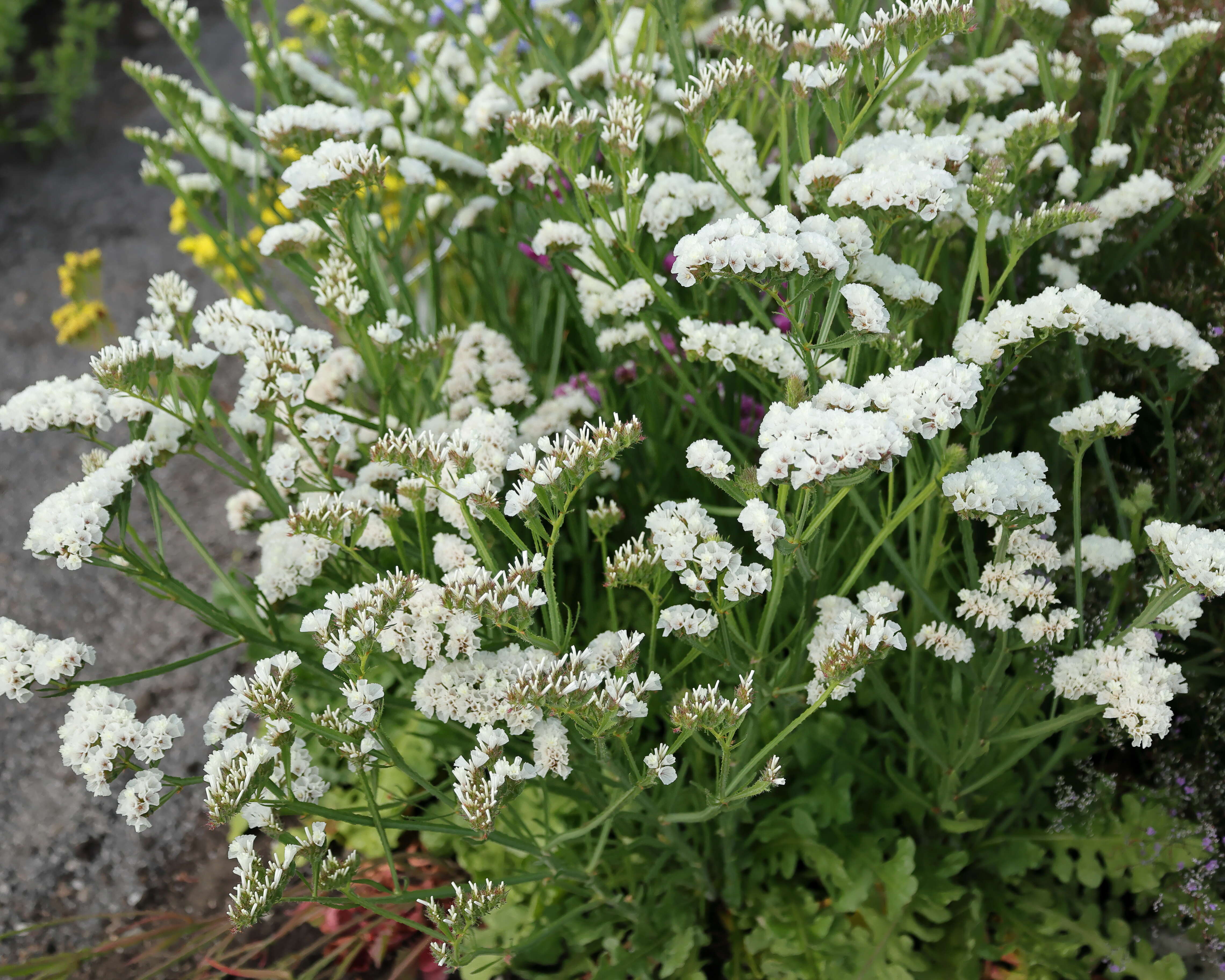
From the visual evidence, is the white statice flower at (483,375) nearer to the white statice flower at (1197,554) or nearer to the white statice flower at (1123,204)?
the white statice flower at (1123,204)

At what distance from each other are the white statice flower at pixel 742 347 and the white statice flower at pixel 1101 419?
0.52 meters

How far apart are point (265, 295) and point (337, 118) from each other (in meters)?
3.49

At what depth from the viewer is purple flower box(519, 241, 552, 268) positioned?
112 inches

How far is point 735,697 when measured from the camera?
5.33 ft

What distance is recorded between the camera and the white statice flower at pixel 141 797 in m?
1.60

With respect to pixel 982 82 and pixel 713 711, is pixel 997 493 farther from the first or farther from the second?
pixel 982 82

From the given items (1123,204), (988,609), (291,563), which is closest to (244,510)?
(291,563)

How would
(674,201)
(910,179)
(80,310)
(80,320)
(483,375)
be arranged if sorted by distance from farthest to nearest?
(80,310)
(80,320)
(483,375)
(674,201)
(910,179)

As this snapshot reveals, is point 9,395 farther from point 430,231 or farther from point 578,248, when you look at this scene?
point 578,248

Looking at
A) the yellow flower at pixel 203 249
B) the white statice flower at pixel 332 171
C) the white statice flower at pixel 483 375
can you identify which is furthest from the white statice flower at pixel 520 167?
the yellow flower at pixel 203 249

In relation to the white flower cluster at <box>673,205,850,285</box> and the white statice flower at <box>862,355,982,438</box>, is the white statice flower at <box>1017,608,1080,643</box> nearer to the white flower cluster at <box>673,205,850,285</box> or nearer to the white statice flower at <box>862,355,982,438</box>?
the white statice flower at <box>862,355,982,438</box>

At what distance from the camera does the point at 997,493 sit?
1.63 m

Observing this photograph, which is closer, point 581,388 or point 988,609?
point 988,609

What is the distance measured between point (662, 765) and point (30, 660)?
1164 millimetres
